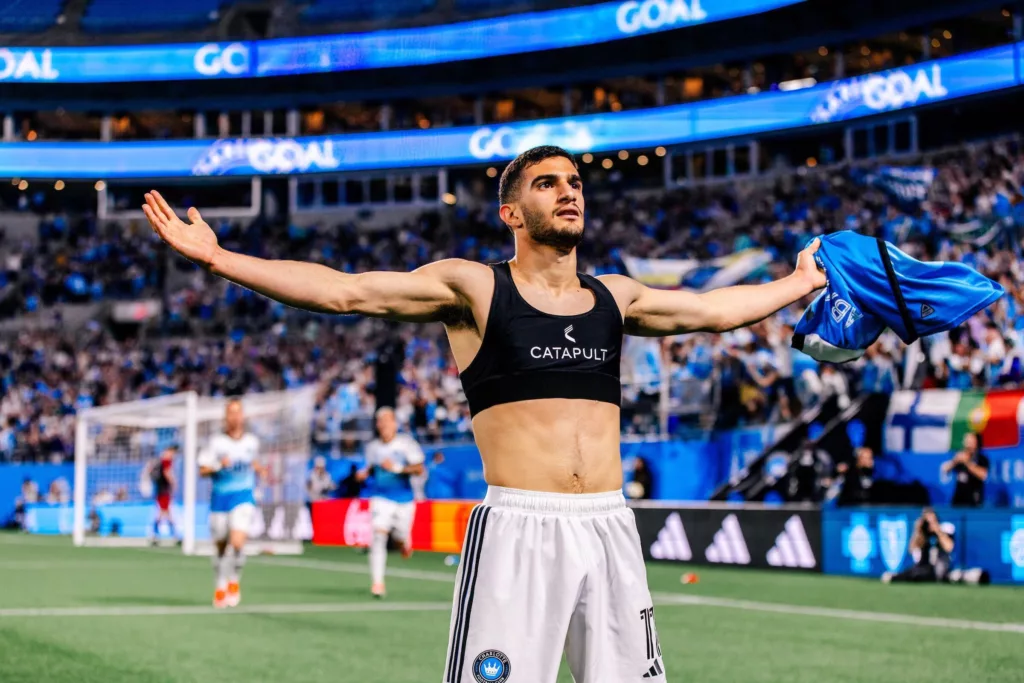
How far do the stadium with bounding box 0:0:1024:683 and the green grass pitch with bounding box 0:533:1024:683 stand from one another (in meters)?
0.09

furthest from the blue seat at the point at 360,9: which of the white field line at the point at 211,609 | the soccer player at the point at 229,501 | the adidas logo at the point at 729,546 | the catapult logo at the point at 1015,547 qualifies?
the white field line at the point at 211,609

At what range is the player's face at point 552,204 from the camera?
4.70 meters

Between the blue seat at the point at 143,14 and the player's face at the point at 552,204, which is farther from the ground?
the blue seat at the point at 143,14

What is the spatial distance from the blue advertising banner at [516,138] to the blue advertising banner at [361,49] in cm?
244

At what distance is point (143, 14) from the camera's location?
2005 inches

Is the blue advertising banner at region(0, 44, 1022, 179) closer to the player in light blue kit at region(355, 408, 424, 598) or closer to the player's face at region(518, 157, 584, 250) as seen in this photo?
the player in light blue kit at region(355, 408, 424, 598)

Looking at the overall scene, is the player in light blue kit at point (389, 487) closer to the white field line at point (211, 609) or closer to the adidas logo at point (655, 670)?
the white field line at point (211, 609)

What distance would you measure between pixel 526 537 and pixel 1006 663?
22.5ft

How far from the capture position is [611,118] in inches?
1636

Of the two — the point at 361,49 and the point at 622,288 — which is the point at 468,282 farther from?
the point at 361,49

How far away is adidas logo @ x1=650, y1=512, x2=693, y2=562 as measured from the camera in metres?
21.9

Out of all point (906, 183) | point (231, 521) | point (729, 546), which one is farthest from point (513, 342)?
point (906, 183)

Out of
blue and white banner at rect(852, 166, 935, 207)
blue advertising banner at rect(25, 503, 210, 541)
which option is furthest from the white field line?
blue and white banner at rect(852, 166, 935, 207)

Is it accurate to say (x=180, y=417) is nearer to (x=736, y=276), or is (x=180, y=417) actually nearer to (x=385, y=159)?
(x=736, y=276)
